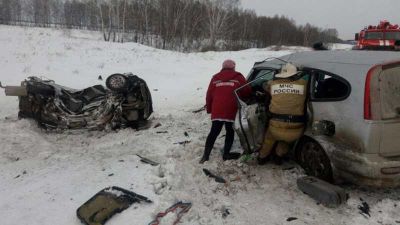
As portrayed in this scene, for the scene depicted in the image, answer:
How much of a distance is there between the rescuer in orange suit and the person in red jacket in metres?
0.68

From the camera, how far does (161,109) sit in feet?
30.0

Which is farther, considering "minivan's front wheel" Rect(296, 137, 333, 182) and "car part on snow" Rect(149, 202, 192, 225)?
"minivan's front wheel" Rect(296, 137, 333, 182)

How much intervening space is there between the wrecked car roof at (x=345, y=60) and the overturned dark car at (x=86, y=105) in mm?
3281

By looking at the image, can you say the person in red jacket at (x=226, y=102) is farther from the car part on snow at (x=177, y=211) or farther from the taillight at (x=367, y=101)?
the taillight at (x=367, y=101)

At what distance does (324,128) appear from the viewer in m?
4.15

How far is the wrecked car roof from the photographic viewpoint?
390 cm

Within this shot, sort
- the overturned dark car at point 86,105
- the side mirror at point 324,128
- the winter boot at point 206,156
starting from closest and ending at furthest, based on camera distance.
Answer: the side mirror at point 324,128
the winter boot at point 206,156
the overturned dark car at point 86,105

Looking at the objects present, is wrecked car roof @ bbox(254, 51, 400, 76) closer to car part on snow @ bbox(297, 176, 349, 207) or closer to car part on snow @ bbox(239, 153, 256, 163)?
car part on snow @ bbox(297, 176, 349, 207)

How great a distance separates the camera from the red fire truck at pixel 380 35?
16453 millimetres

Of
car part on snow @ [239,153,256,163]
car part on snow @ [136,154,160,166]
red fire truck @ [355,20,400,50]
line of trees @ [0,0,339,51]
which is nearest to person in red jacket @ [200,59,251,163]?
car part on snow @ [239,153,256,163]

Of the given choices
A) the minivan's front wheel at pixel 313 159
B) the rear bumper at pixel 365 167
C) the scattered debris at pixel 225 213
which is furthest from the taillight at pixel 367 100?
the scattered debris at pixel 225 213

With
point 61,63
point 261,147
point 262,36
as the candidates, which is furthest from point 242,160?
point 262,36

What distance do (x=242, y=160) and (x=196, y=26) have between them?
43743 millimetres

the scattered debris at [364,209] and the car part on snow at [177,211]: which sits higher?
the scattered debris at [364,209]
